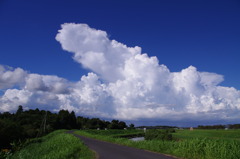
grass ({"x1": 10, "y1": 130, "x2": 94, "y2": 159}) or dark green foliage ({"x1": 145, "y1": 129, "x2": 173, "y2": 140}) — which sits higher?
dark green foliage ({"x1": 145, "y1": 129, "x2": 173, "y2": 140})

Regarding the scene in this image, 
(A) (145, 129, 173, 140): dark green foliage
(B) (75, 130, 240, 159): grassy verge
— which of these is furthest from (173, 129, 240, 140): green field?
(B) (75, 130, 240, 159): grassy verge

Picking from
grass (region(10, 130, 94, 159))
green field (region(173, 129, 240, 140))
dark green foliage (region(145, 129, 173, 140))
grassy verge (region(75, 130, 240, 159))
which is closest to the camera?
grassy verge (region(75, 130, 240, 159))

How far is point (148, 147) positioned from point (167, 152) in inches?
138

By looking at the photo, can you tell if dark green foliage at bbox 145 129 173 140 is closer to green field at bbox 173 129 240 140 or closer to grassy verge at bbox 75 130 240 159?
green field at bbox 173 129 240 140

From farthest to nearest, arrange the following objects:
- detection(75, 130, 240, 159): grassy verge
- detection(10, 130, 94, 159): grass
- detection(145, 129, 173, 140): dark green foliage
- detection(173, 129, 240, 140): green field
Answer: detection(145, 129, 173, 140): dark green foliage < detection(173, 129, 240, 140): green field < detection(10, 130, 94, 159): grass < detection(75, 130, 240, 159): grassy verge

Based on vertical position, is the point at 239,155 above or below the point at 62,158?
above

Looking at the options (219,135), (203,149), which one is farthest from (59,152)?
(219,135)

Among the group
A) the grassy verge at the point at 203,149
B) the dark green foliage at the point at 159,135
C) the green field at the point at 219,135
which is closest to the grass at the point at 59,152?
the grassy verge at the point at 203,149

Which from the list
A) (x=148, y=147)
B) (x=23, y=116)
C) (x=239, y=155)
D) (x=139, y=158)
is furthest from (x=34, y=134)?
(x=239, y=155)

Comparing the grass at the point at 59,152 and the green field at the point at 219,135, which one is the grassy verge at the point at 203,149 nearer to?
the grass at the point at 59,152

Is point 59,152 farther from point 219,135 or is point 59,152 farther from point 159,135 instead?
point 219,135

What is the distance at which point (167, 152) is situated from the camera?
17.5 metres

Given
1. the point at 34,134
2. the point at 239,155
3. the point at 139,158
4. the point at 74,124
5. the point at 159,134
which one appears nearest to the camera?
the point at 239,155

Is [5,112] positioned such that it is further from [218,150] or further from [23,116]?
[218,150]
